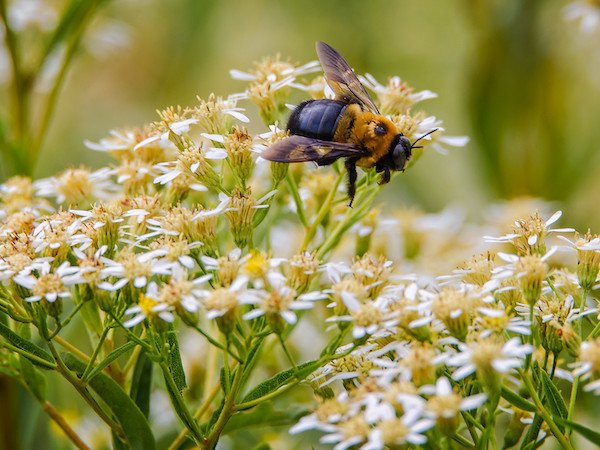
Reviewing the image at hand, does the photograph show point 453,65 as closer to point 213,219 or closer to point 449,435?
point 213,219

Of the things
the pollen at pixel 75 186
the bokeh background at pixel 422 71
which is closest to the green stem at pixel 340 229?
the pollen at pixel 75 186

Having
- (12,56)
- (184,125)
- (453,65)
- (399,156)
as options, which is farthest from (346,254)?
(453,65)

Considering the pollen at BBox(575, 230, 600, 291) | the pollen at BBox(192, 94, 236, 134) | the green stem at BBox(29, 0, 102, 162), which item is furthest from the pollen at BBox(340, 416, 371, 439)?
the green stem at BBox(29, 0, 102, 162)

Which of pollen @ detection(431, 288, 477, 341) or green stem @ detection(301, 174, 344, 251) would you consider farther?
green stem @ detection(301, 174, 344, 251)

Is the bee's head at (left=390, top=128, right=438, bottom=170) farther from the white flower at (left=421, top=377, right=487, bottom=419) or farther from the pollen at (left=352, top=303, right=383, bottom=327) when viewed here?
the white flower at (left=421, top=377, right=487, bottom=419)

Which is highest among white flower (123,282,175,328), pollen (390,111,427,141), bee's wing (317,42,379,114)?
bee's wing (317,42,379,114)

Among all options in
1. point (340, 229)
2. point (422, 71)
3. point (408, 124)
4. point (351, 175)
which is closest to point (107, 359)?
point (340, 229)
